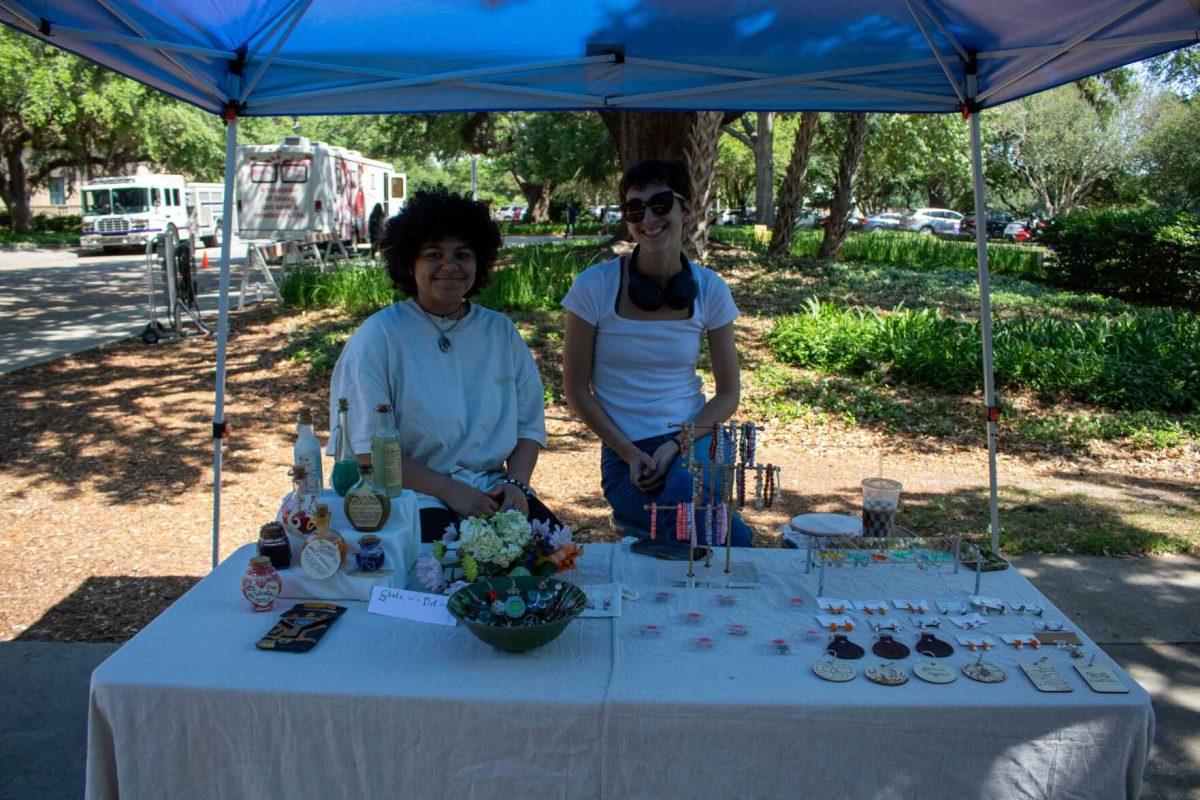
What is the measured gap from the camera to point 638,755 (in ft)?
5.61

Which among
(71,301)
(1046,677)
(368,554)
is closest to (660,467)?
(368,554)

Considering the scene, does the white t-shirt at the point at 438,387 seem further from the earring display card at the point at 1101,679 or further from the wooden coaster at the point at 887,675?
the earring display card at the point at 1101,679

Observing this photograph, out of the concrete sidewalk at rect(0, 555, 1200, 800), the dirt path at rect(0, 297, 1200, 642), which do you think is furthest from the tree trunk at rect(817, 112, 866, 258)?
the concrete sidewalk at rect(0, 555, 1200, 800)

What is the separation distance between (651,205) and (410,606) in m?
1.54

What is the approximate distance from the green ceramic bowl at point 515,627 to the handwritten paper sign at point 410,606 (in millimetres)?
95

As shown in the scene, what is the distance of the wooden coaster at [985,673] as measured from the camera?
1.81 meters

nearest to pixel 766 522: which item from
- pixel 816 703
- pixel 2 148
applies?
pixel 816 703

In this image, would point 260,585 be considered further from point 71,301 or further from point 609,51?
point 71,301

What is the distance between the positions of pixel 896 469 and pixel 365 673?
4.97 meters

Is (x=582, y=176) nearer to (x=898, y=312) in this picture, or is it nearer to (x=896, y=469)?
(x=898, y=312)

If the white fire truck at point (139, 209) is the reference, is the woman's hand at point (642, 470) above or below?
below

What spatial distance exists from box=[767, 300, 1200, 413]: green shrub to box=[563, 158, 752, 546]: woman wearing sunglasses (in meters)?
4.82

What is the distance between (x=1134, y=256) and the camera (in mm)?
14438

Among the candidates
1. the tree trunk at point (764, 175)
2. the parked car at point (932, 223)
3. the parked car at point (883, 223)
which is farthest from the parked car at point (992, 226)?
the tree trunk at point (764, 175)
